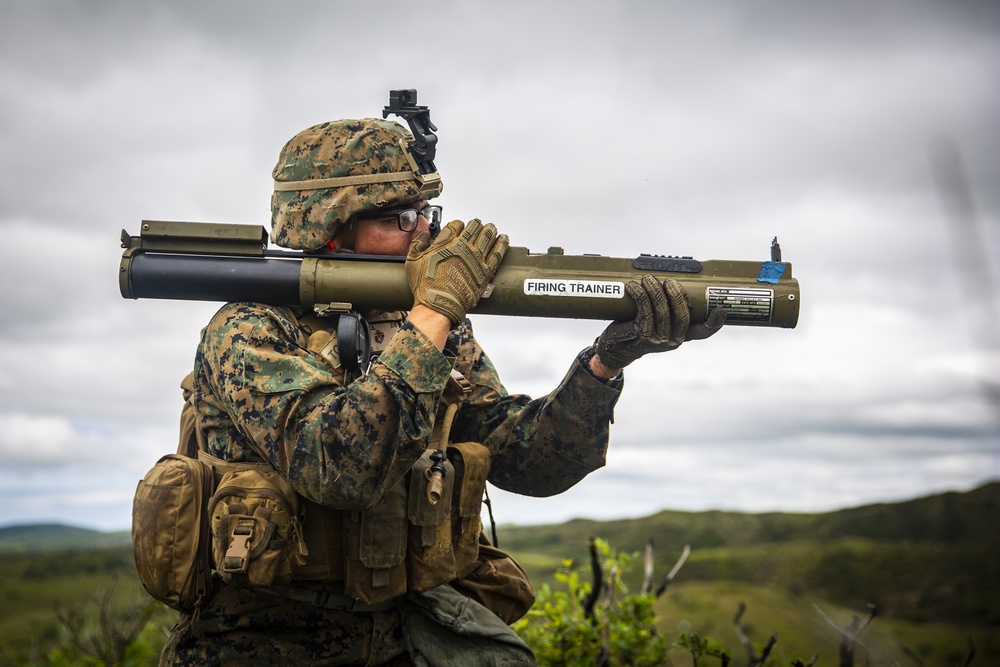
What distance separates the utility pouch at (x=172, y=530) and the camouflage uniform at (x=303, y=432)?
19 cm

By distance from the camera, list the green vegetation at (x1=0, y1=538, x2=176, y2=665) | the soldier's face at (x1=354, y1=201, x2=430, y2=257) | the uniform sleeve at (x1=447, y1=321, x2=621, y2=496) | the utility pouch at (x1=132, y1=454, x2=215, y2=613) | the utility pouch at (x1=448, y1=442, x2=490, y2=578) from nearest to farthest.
→ 1. the utility pouch at (x1=132, y1=454, x2=215, y2=613)
2. the utility pouch at (x1=448, y1=442, x2=490, y2=578)
3. the soldier's face at (x1=354, y1=201, x2=430, y2=257)
4. the uniform sleeve at (x1=447, y1=321, x2=621, y2=496)
5. the green vegetation at (x1=0, y1=538, x2=176, y2=665)

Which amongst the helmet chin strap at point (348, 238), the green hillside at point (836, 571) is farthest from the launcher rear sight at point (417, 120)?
the green hillside at point (836, 571)

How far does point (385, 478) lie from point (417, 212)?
131 cm

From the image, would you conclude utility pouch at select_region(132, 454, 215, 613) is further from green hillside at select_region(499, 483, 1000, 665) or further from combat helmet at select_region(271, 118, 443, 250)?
green hillside at select_region(499, 483, 1000, 665)

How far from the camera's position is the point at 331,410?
323 cm

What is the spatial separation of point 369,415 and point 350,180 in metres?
1.21

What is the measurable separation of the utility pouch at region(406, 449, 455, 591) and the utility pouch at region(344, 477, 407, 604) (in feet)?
0.25

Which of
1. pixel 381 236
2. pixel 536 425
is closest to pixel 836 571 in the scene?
pixel 536 425

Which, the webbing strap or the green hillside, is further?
the green hillside

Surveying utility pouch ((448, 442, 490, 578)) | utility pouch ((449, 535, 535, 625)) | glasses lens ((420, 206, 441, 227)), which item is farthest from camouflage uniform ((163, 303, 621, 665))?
glasses lens ((420, 206, 441, 227))

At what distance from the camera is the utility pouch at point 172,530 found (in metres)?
3.40

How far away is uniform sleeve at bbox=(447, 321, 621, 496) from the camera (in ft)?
14.2

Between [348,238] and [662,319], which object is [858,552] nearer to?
[662,319]

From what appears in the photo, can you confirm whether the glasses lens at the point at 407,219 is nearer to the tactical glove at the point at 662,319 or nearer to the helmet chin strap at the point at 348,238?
the helmet chin strap at the point at 348,238
